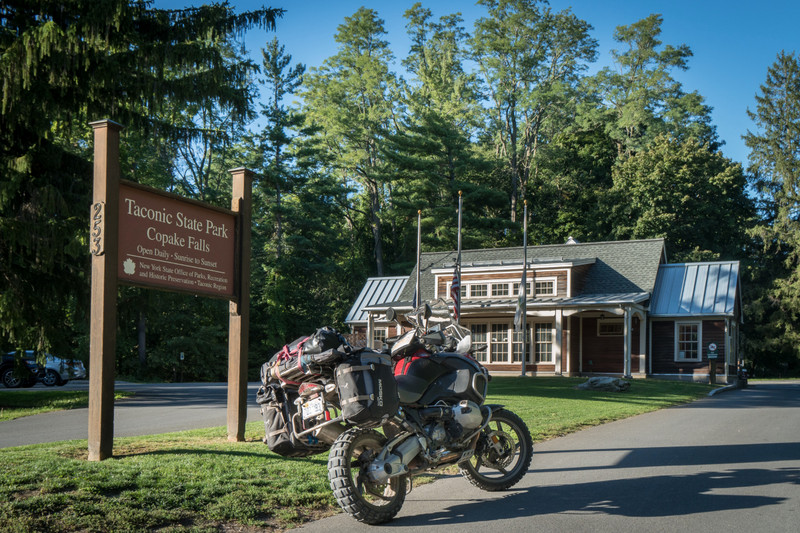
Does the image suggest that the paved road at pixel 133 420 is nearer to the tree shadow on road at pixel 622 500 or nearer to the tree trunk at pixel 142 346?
the tree shadow on road at pixel 622 500

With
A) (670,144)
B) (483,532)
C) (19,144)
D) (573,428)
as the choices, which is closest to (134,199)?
(483,532)

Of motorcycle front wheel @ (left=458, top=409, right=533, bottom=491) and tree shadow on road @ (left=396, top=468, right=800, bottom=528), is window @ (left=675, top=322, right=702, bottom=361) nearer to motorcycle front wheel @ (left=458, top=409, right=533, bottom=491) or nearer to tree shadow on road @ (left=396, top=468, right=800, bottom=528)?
tree shadow on road @ (left=396, top=468, right=800, bottom=528)

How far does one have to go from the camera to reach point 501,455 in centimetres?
735

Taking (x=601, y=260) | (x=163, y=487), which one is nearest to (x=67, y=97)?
(x=163, y=487)

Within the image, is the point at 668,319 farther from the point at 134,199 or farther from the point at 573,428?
the point at 134,199

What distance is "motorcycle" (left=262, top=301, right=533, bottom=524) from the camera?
19.7ft

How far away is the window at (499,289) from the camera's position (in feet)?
115

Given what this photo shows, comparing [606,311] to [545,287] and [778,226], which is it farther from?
[778,226]

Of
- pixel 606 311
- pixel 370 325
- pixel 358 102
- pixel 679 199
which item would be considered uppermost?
pixel 358 102

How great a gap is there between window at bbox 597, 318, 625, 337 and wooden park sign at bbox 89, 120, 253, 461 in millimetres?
26111

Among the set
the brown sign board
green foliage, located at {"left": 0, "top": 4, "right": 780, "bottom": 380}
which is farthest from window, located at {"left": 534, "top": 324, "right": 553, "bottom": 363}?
the brown sign board

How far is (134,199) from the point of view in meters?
8.82

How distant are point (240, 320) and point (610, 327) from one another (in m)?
26.4

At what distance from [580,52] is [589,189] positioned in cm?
1100
